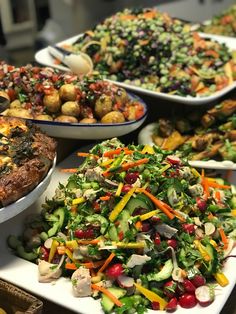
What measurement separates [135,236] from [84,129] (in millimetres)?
539

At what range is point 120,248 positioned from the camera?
1.22 m

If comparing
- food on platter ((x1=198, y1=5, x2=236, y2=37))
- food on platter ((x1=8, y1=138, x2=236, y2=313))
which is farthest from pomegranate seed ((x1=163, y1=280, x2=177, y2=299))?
food on platter ((x1=198, y1=5, x2=236, y2=37))

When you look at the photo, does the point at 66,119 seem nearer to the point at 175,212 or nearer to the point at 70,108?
the point at 70,108

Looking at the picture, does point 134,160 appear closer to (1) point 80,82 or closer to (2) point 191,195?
(2) point 191,195

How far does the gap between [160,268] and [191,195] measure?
0.23 meters

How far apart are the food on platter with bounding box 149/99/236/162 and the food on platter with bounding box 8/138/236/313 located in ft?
1.23

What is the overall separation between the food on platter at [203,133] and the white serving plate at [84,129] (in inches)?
7.3

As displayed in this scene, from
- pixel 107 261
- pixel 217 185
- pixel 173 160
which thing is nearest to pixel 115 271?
pixel 107 261

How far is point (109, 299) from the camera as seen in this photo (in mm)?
Answer: 1167

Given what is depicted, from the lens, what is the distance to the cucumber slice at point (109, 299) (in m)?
1.15

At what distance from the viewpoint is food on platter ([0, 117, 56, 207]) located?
4.14ft

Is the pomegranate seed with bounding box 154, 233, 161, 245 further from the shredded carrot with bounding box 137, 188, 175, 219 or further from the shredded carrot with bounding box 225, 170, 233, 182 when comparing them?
the shredded carrot with bounding box 225, 170, 233, 182

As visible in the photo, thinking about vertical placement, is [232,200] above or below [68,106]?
below

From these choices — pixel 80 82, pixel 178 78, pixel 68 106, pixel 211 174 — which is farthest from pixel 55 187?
pixel 178 78
